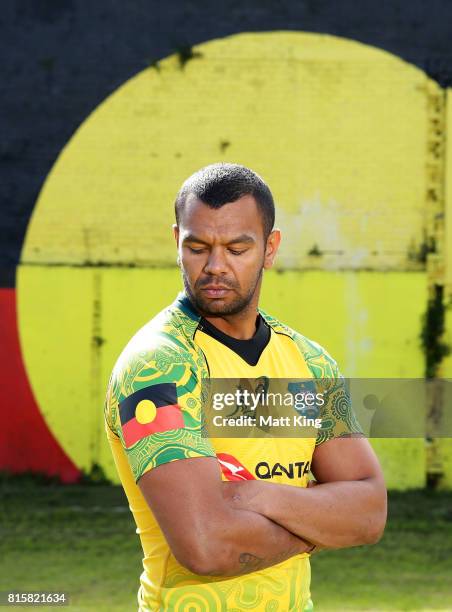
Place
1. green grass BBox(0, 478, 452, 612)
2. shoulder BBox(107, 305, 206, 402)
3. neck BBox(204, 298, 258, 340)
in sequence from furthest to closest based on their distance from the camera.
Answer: green grass BBox(0, 478, 452, 612) < neck BBox(204, 298, 258, 340) < shoulder BBox(107, 305, 206, 402)

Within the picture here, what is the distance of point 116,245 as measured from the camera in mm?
9500

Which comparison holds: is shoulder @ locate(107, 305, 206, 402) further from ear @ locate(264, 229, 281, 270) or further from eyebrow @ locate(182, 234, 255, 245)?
ear @ locate(264, 229, 281, 270)

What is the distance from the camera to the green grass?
→ 6.29m

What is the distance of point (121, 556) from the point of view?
712 centimetres

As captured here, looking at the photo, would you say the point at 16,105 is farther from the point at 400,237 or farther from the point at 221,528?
the point at 221,528

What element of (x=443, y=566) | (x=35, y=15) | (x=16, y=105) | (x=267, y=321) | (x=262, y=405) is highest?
(x=35, y=15)


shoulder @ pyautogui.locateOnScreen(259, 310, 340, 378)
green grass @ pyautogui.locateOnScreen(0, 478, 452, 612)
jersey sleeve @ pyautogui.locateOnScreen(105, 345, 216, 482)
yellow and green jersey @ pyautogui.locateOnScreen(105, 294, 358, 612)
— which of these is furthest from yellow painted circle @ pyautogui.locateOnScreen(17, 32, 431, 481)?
jersey sleeve @ pyautogui.locateOnScreen(105, 345, 216, 482)

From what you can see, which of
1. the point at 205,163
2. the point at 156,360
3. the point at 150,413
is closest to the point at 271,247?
the point at 156,360

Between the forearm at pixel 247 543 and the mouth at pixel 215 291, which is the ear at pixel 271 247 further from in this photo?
the forearm at pixel 247 543

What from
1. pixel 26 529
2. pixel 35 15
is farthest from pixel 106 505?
pixel 35 15

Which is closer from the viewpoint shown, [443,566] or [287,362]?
[287,362]

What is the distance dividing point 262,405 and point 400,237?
23.2 feet

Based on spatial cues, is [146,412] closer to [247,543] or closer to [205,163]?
[247,543]

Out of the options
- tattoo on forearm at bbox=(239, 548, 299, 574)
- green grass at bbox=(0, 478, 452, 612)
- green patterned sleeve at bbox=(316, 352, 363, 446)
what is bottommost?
green grass at bbox=(0, 478, 452, 612)
